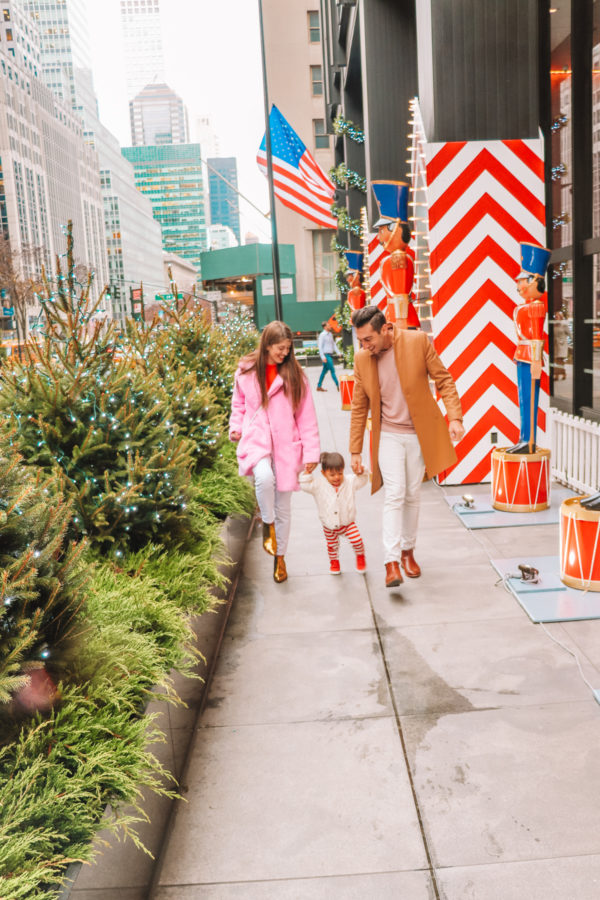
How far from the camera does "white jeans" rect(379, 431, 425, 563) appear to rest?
18.9ft

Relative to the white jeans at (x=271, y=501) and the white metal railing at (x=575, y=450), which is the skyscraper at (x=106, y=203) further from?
the white jeans at (x=271, y=501)

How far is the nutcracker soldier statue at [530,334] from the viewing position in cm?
759

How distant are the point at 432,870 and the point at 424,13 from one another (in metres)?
9.01

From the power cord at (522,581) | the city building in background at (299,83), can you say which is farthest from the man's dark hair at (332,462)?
the city building in background at (299,83)

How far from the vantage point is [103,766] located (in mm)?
2631

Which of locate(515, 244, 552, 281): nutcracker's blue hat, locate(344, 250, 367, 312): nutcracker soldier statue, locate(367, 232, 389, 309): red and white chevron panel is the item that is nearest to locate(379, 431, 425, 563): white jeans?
locate(515, 244, 552, 281): nutcracker's blue hat

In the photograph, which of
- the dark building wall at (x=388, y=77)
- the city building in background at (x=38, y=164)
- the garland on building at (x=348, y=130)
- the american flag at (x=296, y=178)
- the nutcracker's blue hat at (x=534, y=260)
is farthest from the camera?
the city building in background at (x=38, y=164)

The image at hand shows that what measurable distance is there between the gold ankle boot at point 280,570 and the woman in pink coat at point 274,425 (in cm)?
40

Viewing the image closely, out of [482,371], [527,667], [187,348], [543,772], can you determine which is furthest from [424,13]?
[543,772]

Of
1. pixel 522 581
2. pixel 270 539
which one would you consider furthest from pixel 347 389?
pixel 522 581

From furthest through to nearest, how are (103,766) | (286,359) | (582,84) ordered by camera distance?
(582,84) < (286,359) < (103,766)

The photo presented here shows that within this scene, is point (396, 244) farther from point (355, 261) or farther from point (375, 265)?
point (355, 261)

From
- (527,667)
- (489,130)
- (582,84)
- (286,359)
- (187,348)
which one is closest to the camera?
(527,667)

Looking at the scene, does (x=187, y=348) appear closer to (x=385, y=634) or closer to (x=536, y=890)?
(x=385, y=634)
